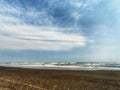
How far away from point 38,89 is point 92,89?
4711mm

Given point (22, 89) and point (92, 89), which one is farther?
point (92, 89)

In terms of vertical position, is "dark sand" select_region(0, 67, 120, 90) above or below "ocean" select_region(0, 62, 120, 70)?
below

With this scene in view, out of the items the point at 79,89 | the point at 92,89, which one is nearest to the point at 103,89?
the point at 92,89

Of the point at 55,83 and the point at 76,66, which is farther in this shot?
the point at 76,66

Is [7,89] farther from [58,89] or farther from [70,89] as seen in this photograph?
[70,89]

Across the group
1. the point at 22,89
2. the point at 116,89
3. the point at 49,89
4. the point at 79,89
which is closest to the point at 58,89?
the point at 49,89

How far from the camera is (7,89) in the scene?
1609 centimetres

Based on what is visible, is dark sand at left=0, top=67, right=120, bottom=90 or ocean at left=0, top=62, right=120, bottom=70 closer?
dark sand at left=0, top=67, right=120, bottom=90

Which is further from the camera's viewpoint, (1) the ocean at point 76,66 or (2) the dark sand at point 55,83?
(1) the ocean at point 76,66

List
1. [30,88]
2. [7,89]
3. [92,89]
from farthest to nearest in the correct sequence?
[92,89], [30,88], [7,89]

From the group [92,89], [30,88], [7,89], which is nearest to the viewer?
[7,89]

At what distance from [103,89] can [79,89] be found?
2191 mm

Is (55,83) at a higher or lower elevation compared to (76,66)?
lower

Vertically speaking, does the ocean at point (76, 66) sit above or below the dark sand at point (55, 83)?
above
